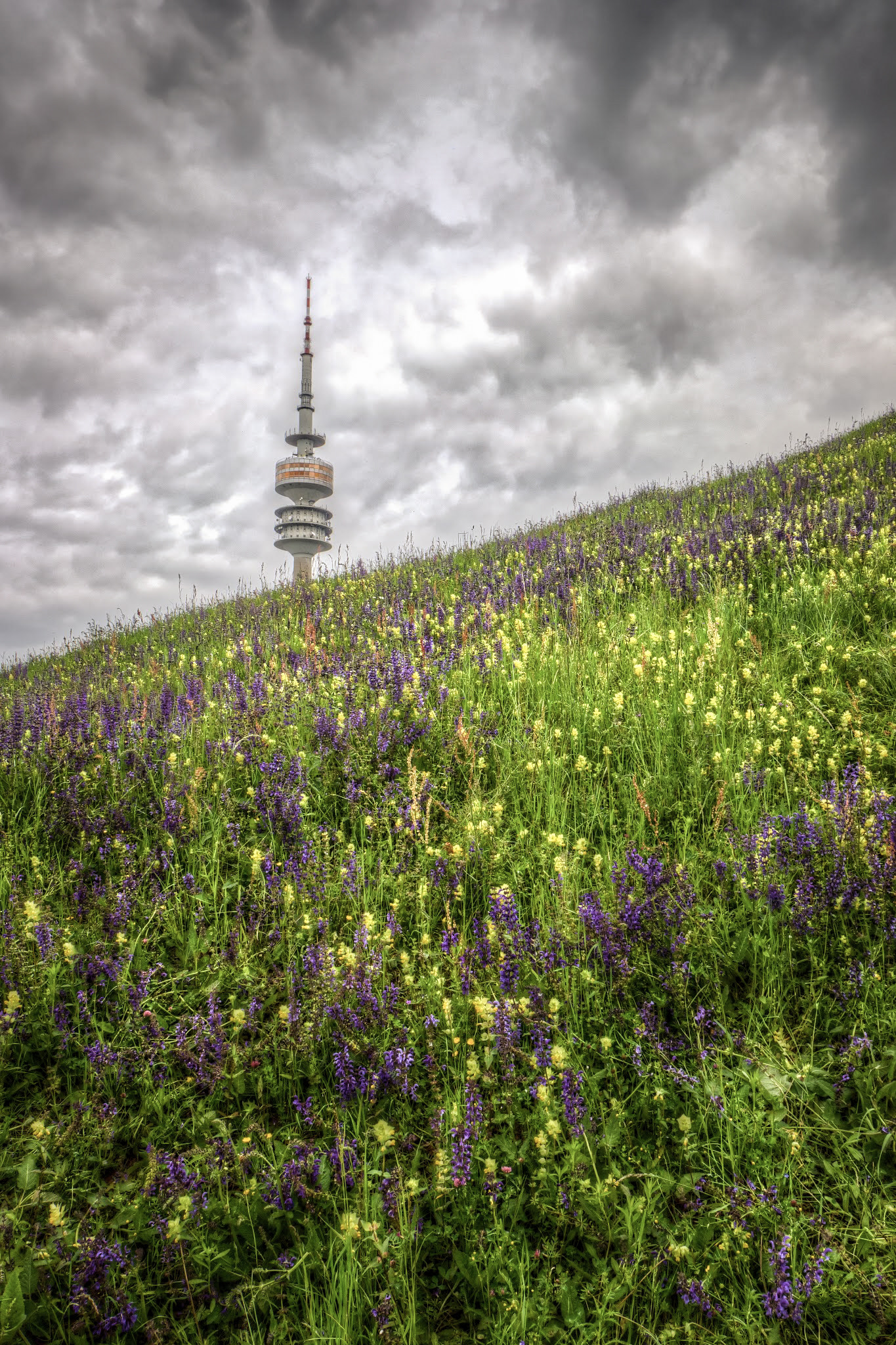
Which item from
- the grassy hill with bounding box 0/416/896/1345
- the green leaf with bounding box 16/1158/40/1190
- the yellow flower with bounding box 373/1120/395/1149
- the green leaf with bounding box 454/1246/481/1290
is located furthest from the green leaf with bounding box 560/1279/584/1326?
the green leaf with bounding box 16/1158/40/1190

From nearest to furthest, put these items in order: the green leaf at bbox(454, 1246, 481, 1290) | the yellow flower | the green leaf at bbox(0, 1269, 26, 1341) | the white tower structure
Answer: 1. the green leaf at bbox(0, 1269, 26, 1341)
2. the green leaf at bbox(454, 1246, 481, 1290)
3. the yellow flower
4. the white tower structure

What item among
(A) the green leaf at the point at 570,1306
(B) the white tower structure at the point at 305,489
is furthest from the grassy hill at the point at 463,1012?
(B) the white tower structure at the point at 305,489

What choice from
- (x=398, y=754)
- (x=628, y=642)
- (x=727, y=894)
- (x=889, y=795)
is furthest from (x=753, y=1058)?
(x=628, y=642)

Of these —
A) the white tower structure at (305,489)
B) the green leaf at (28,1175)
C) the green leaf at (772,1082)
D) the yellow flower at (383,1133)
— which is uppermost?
the white tower structure at (305,489)

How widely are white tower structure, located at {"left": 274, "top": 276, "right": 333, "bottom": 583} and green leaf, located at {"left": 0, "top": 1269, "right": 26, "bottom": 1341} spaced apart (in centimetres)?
10193

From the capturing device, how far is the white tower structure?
101750 mm

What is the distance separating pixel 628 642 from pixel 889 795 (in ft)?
8.71

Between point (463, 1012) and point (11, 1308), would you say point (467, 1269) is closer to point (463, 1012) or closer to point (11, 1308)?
point (463, 1012)

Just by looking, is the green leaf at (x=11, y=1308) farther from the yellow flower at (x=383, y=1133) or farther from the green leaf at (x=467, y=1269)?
the green leaf at (x=467, y=1269)

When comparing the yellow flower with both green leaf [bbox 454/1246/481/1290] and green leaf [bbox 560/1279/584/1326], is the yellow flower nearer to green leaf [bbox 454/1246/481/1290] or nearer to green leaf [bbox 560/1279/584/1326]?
green leaf [bbox 454/1246/481/1290]

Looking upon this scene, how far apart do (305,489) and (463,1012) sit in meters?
108

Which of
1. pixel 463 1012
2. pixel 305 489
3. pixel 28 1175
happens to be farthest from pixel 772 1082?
pixel 305 489

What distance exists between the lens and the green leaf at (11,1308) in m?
1.62

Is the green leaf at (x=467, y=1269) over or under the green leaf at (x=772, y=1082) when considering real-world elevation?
under
